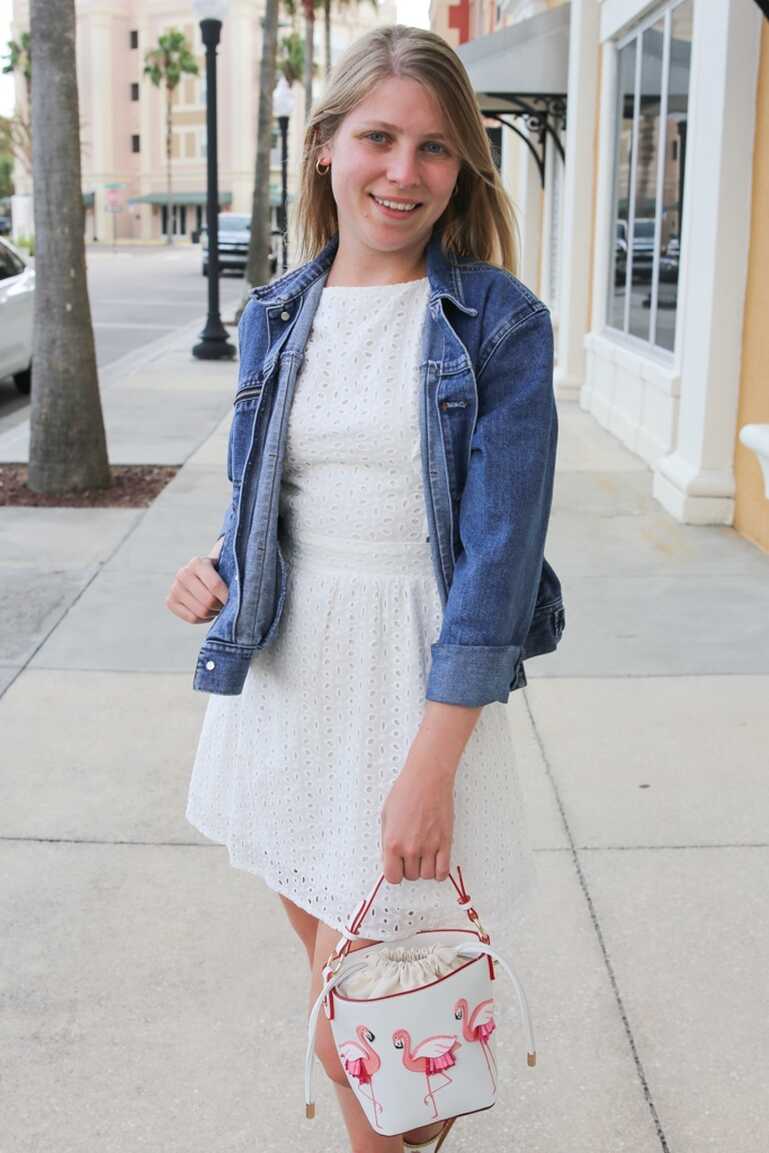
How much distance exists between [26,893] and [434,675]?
79.2 inches

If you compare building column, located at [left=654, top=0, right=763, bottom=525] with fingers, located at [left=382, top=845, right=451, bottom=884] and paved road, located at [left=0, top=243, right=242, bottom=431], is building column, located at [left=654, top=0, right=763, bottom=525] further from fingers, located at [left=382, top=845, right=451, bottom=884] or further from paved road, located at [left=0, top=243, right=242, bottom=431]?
paved road, located at [left=0, top=243, right=242, bottom=431]

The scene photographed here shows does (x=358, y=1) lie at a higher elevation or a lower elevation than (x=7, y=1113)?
higher

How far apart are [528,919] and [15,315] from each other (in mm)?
10850

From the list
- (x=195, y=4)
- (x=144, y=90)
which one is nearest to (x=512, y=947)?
(x=195, y=4)

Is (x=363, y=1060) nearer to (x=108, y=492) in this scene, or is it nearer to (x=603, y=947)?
(x=603, y=947)

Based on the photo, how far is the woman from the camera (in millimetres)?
1755

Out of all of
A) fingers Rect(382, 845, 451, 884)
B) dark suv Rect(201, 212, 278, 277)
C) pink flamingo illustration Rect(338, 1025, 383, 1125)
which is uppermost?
dark suv Rect(201, 212, 278, 277)

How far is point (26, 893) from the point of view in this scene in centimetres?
338

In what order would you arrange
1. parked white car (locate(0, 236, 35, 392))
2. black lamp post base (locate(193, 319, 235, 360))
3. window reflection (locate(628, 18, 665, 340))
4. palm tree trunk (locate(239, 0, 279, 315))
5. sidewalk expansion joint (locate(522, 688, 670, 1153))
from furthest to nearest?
palm tree trunk (locate(239, 0, 279, 315)), black lamp post base (locate(193, 319, 235, 360)), parked white car (locate(0, 236, 35, 392)), window reflection (locate(628, 18, 665, 340)), sidewalk expansion joint (locate(522, 688, 670, 1153))

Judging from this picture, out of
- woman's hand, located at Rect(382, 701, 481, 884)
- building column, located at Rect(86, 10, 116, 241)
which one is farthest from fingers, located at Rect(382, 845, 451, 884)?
building column, located at Rect(86, 10, 116, 241)

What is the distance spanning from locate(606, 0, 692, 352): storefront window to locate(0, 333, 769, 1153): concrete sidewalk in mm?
3534

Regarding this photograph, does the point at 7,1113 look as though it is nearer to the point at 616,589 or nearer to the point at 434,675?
the point at 434,675

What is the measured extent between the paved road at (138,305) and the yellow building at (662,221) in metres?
5.34

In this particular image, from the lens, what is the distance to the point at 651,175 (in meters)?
9.55
